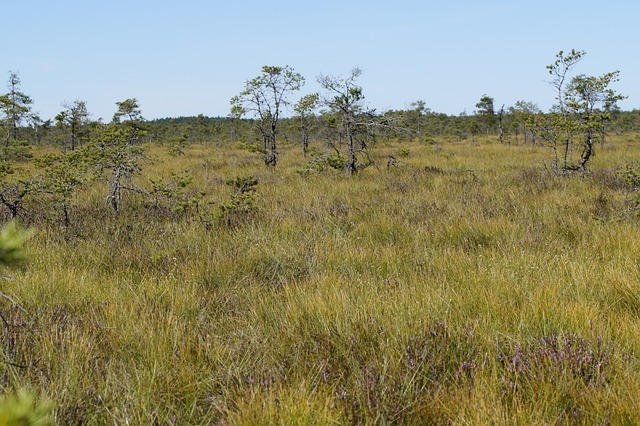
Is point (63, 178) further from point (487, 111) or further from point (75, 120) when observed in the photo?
point (487, 111)

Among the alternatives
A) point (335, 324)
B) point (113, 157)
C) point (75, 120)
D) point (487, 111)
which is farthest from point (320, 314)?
point (487, 111)

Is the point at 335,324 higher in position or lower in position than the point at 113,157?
lower

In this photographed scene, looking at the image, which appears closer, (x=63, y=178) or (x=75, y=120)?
(x=63, y=178)

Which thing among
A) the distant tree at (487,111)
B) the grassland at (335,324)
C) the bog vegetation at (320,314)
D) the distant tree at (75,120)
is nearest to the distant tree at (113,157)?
the bog vegetation at (320,314)

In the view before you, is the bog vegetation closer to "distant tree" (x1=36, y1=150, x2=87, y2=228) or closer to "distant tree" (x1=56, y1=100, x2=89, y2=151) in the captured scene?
"distant tree" (x1=36, y1=150, x2=87, y2=228)

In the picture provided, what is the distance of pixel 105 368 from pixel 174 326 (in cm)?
47

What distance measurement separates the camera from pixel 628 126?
44.9 m

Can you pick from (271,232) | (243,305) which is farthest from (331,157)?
(243,305)

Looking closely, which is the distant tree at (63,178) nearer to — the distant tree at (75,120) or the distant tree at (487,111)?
the distant tree at (75,120)

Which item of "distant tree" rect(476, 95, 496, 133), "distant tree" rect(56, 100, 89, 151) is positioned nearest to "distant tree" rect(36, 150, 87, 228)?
"distant tree" rect(56, 100, 89, 151)

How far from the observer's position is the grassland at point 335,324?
1859 millimetres

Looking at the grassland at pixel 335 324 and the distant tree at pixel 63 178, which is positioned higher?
the distant tree at pixel 63 178

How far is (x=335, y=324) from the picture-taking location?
8.46ft

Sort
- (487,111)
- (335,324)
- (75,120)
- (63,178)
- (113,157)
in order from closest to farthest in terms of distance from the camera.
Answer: (335,324), (63,178), (113,157), (75,120), (487,111)
